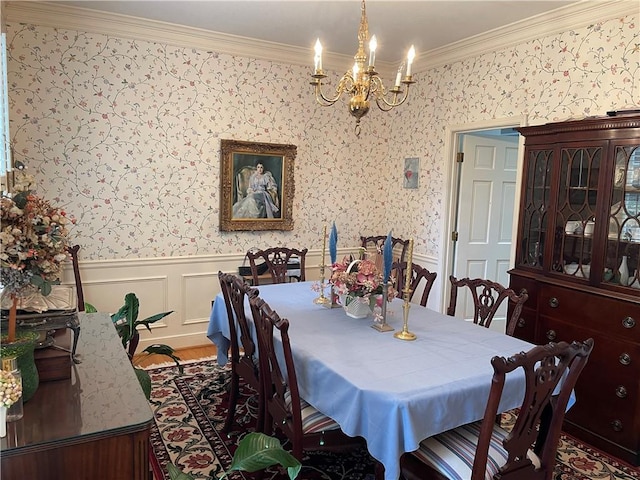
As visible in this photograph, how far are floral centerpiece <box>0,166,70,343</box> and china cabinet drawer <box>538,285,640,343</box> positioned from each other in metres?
2.83

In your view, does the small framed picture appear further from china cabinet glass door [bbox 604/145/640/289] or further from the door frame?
china cabinet glass door [bbox 604/145/640/289]

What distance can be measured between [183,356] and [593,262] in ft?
10.7

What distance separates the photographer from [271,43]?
430cm

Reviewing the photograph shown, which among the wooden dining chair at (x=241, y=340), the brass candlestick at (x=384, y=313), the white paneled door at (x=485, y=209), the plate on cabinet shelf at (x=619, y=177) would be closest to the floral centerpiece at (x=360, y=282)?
the brass candlestick at (x=384, y=313)

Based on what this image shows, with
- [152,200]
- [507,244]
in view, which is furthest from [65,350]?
[507,244]

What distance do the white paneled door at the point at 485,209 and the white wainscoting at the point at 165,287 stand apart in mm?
387

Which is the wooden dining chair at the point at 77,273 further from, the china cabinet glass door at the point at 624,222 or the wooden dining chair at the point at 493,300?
the china cabinet glass door at the point at 624,222

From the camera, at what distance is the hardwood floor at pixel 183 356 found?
3754mm

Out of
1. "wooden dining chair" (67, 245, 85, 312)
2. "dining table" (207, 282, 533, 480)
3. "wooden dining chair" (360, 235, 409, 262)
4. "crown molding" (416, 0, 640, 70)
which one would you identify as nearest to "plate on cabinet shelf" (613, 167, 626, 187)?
"crown molding" (416, 0, 640, 70)

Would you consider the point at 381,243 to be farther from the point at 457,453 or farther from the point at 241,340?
the point at 457,453

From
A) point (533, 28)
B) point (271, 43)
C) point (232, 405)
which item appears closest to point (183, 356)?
point (232, 405)

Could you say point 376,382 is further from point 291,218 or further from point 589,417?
point 291,218

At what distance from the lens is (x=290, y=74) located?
452 centimetres

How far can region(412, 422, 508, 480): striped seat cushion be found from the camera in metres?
1.73
